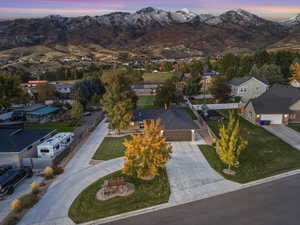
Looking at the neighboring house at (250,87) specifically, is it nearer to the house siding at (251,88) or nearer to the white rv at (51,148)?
the house siding at (251,88)

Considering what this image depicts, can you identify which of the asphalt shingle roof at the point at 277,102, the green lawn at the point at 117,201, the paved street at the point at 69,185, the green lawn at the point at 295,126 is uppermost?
the asphalt shingle roof at the point at 277,102

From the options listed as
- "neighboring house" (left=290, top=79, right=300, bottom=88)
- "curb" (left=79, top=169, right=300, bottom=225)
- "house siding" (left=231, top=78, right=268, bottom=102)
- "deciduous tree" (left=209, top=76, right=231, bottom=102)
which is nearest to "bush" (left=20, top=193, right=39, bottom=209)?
"curb" (left=79, top=169, right=300, bottom=225)

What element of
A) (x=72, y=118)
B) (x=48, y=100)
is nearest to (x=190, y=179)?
(x=72, y=118)

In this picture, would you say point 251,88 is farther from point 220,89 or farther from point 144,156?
point 144,156

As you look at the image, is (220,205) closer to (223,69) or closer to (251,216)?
(251,216)

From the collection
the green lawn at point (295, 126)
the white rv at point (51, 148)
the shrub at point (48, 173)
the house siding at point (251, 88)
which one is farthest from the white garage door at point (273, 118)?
the shrub at point (48, 173)

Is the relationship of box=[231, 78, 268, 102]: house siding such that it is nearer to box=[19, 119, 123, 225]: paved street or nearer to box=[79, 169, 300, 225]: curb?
box=[79, 169, 300, 225]: curb

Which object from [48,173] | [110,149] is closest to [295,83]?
[110,149]
